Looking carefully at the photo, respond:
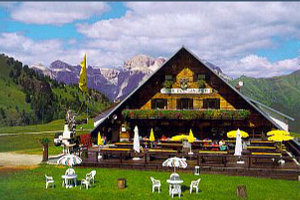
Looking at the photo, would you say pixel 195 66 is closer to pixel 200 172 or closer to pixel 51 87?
pixel 200 172

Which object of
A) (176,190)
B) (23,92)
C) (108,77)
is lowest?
(176,190)

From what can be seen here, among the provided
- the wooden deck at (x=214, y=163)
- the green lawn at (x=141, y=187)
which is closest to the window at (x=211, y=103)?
the wooden deck at (x=214, y=163)

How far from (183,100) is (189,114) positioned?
82.6 inches

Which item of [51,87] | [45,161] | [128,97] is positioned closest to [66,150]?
[45,161]

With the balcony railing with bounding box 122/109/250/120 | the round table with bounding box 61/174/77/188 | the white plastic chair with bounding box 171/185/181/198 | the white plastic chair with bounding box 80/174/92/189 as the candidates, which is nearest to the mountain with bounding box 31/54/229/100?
the balcony railing with bounding box 122/109/250/120

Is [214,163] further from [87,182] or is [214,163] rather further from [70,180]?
[70,180]

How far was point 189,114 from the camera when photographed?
32.0 metres

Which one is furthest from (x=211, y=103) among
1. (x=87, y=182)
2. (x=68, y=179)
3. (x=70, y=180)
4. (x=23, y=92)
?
(x=23, y=92)

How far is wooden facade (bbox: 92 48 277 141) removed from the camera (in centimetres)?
3250

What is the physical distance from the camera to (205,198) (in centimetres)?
1565

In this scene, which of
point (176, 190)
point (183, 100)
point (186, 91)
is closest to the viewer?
point (176, 190)

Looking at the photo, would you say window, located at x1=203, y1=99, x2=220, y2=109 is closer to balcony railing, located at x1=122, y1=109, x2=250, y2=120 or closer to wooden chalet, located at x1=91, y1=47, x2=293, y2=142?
wooden chalet, located at x1=91, y1=47, x2=293, y2=142

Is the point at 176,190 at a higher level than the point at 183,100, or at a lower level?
lower

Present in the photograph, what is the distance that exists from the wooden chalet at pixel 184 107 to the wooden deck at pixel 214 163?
750cm
